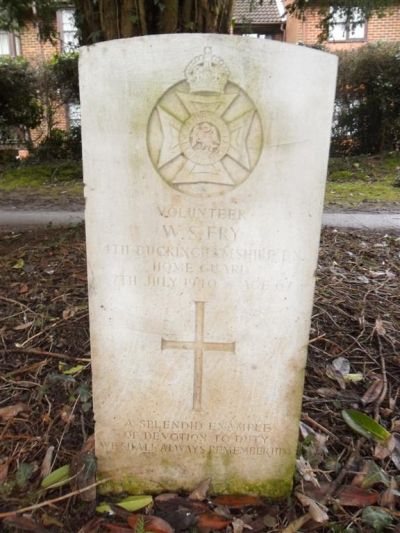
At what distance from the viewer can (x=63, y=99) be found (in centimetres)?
1067

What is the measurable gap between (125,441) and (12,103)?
10514 mm

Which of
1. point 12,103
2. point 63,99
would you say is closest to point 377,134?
point 63,99

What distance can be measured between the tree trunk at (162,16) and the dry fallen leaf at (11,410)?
7.65ft

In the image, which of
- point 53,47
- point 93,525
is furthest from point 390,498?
point 53,47

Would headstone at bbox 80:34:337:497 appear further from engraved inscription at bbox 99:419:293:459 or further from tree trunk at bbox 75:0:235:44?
tree trunk at bbox 75:0:235:44

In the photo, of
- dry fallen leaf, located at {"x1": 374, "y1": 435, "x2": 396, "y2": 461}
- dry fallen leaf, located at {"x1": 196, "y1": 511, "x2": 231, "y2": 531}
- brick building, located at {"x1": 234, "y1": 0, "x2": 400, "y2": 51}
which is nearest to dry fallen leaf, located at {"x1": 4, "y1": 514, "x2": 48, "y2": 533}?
dry fallen leaf, located at {"x1": 196, "y1": 511, "x2": 231, "y2": 531}

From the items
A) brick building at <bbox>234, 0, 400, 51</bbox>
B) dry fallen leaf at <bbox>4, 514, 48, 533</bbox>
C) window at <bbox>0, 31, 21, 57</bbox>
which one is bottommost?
dry fallen leaf at <bbox>4, 514, 48, 533</bbox>

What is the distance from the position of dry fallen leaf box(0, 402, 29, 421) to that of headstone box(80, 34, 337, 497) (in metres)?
0.58

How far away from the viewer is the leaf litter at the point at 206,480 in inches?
72.4

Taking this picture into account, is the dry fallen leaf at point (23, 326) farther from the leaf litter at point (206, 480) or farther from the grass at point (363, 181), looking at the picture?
the grass at point (363, 181)

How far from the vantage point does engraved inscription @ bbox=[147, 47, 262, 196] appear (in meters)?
1.49

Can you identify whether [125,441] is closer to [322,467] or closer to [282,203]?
[322,467]

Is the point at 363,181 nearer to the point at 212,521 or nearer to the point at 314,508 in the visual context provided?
the point at 314,508

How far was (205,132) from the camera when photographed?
5.08ft
